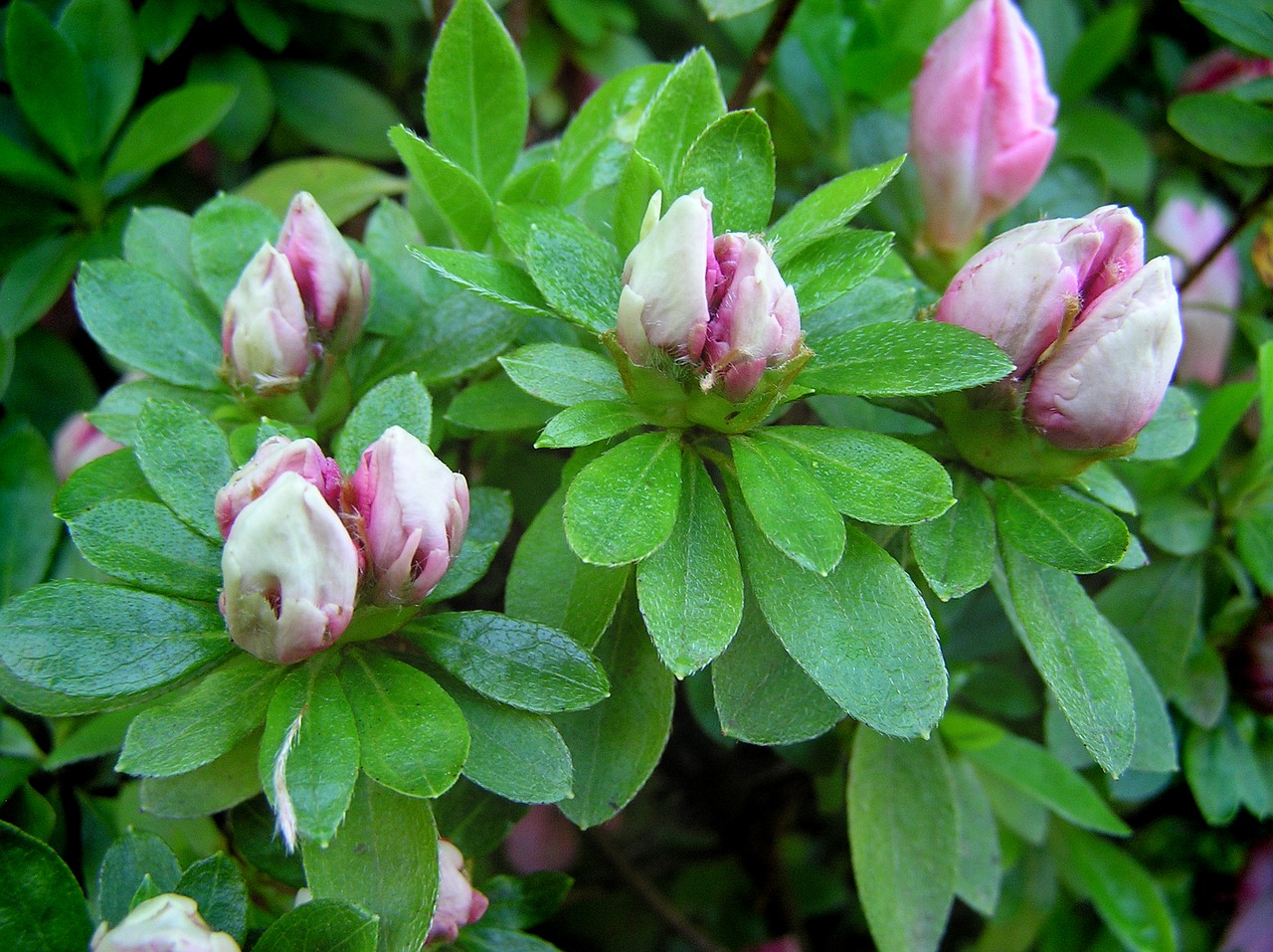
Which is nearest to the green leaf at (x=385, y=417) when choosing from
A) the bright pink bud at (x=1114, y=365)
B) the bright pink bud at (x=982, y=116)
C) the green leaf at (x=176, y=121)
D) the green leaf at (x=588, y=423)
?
the green leaf at (x=588, y=423)

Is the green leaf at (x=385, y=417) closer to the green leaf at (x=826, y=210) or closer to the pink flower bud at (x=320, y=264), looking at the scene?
the pink flower bud at (x=320, y=264)

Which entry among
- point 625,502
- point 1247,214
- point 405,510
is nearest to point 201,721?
point 405,510

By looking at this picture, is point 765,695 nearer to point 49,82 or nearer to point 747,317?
point 747,317

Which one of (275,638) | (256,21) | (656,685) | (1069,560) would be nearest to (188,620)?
(275,638)

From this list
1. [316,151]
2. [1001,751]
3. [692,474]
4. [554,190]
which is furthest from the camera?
[316,151]

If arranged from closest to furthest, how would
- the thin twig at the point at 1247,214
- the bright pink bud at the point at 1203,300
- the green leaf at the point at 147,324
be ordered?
the green leaf at the point at 147,324 → the thin twig at the point at 1247,214 → the bright pink bud at the point at 1203,300

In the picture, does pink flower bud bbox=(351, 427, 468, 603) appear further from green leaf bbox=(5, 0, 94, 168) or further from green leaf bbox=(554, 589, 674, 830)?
green leaf bbox=(5, 0, 94, 168)

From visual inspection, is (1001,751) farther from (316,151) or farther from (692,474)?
(316,151)
